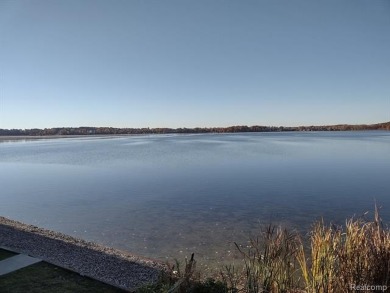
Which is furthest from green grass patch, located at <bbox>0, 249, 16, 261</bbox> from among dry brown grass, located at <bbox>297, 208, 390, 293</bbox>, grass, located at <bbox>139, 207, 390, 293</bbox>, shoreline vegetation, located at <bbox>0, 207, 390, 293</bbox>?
dry brown grass, located at <bbox>297, 208, 390, 293</bbox>

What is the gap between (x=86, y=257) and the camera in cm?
795

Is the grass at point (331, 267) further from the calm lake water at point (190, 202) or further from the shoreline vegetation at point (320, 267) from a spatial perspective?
the calm lake water at point (190, 202)

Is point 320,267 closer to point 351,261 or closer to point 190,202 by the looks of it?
point 351,261

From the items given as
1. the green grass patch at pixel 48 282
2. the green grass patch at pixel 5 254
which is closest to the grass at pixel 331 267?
the green grass patch at pixel 48 282

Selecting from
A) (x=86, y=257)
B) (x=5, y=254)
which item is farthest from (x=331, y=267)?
(x=5, y=254)

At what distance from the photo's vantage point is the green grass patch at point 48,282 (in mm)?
5949

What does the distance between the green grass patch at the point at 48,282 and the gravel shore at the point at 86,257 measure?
0.20 m

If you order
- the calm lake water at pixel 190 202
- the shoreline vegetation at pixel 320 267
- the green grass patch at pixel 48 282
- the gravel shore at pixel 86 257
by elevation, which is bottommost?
the calm lake water at pixel 190 202

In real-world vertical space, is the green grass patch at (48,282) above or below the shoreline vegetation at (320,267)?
below

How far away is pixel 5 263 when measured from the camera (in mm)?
7082

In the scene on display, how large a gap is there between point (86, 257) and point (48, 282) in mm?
1735

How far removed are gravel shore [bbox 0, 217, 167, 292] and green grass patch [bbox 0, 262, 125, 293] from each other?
0.64 ft

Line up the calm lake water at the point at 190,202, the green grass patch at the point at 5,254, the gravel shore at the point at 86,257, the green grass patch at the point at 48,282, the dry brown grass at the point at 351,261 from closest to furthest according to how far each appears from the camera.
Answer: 1. the dry brown grass at the point at 351,261
2. the green grass patch at the point at 48,282
3. the gravel shore at the point at 86,257
4. the green grass patch at the point at 5,254
5. the calm lake water at the point at 190,202

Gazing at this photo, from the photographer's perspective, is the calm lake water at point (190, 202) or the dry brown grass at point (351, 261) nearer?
the dry brown grass at point (351, 261)
